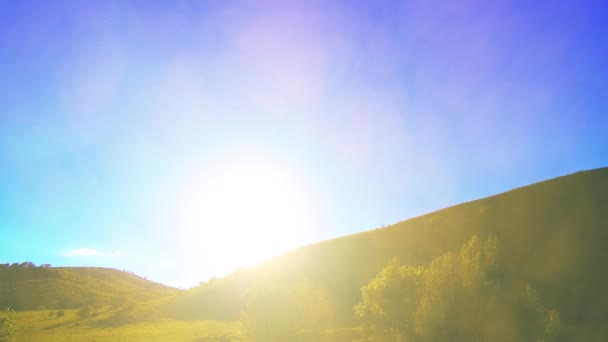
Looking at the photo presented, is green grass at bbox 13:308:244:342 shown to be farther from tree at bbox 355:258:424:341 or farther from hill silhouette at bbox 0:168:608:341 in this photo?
tree at bbox 355:258:424:341

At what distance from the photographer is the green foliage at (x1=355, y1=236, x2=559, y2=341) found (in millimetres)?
22516

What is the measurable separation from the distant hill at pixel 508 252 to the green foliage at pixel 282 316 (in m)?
15.0

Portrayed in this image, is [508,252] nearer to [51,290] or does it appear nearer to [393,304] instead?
[393,304]

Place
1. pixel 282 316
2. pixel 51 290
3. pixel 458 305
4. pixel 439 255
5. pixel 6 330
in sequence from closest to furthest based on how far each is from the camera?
pixel 458 305 < pixel 6 330 < pixel 282 316 < pixel 439 255 < pixel 51 290

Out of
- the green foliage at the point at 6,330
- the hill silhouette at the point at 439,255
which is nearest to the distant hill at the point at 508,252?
the hill silhouette at the point at 439,255

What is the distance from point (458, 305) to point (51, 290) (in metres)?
83.0

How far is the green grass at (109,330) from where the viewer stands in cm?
3968

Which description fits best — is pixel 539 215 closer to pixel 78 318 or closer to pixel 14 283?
pixel 78 318

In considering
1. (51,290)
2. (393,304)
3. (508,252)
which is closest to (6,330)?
(393,304)

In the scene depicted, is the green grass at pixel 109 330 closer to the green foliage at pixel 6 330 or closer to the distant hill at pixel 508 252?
the distant hill at pixel 508 252

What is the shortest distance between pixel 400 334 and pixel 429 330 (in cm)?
219

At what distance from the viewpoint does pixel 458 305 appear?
2438 centimetres

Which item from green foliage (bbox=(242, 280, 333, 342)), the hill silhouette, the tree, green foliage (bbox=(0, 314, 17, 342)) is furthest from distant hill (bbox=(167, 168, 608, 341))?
green foliage (bbox=(0, 314, 17, 342))

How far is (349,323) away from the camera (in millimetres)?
42719
